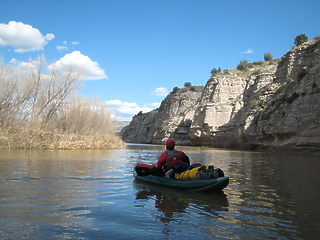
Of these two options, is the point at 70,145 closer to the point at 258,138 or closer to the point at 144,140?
the point at 258,138

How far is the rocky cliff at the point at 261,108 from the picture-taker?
89.8ft

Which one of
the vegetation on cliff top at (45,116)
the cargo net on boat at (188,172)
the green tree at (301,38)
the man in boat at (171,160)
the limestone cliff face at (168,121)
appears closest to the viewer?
the cargo net on boat at (188,172)

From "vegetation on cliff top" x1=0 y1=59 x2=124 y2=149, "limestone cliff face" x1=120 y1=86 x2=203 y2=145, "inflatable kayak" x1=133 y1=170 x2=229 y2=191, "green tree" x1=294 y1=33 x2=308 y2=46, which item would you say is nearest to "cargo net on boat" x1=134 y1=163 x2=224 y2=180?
"inflatable kayak" x1=133 y1=170 x2=229 y2=191


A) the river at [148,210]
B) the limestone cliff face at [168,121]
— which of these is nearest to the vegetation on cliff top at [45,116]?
the river at [148,210]

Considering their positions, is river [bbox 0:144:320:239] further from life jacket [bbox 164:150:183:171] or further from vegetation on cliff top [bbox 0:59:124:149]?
vegetation on cliff top [bbox 0:59:124:149]

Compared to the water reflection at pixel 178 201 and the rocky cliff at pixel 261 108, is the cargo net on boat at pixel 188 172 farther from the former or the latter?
the rocky cliff at pixel 261 108

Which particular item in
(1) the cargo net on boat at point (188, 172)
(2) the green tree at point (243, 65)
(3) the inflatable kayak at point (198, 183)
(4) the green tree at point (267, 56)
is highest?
(4) the green tree at point (267, 56)

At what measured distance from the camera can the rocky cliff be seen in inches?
1077

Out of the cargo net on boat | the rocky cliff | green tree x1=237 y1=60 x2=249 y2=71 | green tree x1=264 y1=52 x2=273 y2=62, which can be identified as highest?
green tree x1=264 y1=52 x2=273 y2=62

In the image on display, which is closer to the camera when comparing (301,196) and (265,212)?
(265,212)

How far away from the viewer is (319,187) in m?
8.65

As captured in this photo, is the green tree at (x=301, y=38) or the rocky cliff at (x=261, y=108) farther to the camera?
the green tree at (x=301, y=38)

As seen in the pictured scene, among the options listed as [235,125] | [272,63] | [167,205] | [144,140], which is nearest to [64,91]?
[167,205]

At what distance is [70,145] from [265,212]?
69.7 feet
